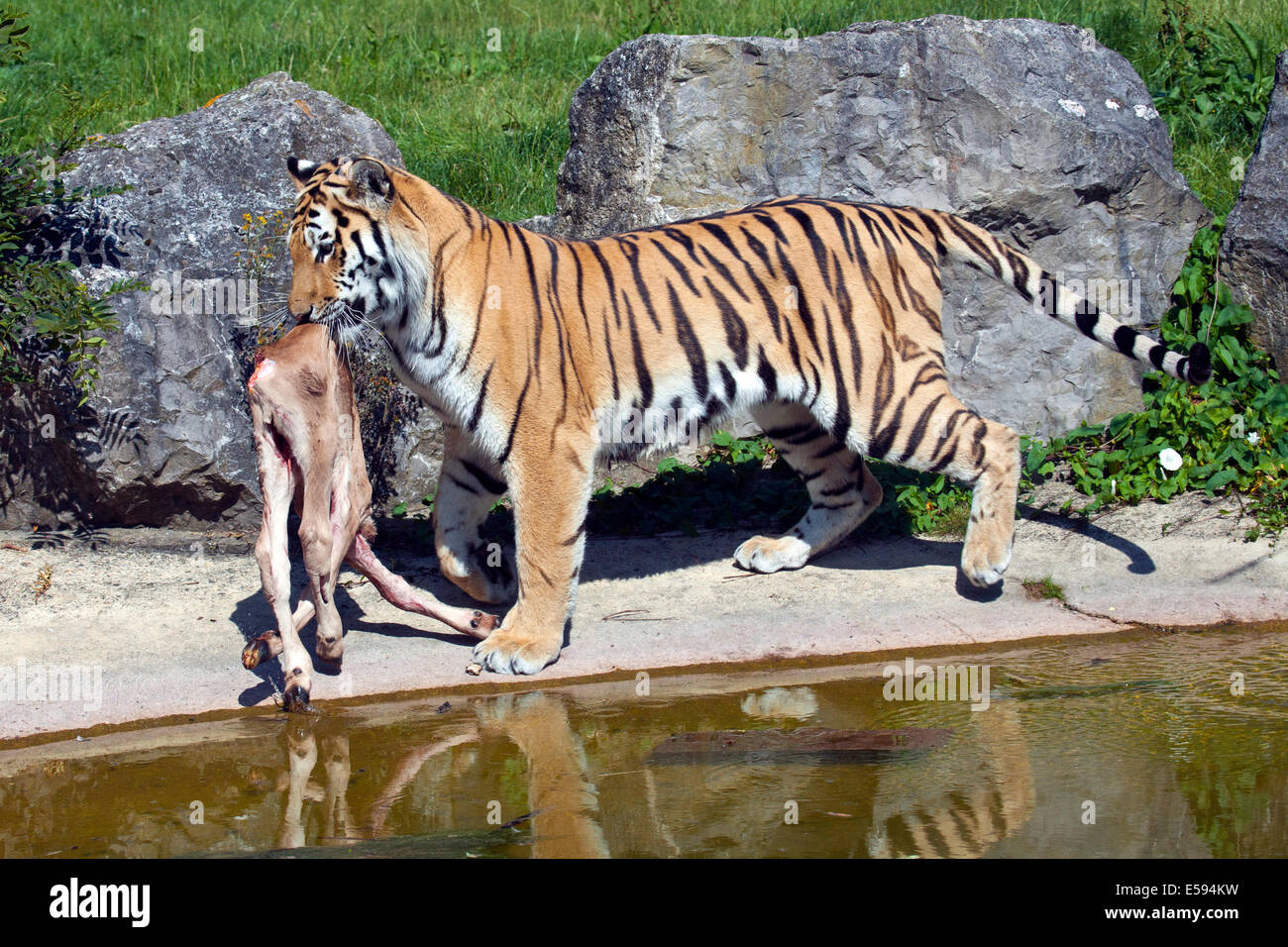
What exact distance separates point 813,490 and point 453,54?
17.7 feet

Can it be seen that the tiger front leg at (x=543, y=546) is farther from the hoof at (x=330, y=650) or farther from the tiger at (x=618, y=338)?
the hoof at (x=330, y=650)

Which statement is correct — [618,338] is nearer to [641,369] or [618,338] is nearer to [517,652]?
[641,369]

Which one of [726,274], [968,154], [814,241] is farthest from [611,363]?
[968,154]

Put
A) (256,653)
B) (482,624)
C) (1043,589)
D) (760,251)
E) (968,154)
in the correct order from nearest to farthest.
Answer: (256,653)
(482,624)
(760,251)
(1043,589)
(968,154)

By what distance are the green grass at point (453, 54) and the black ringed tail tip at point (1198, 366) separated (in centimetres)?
297

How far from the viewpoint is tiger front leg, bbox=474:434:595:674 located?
4.96m

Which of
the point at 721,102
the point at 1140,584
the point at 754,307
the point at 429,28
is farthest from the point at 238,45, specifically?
the point at 1140,584

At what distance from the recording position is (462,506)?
A: 5391 millimetres

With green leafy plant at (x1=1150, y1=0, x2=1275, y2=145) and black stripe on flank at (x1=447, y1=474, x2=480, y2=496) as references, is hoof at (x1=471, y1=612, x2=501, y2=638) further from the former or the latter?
green leafy plant at (x1=1150, y1=0, x2=1275, y2=145)

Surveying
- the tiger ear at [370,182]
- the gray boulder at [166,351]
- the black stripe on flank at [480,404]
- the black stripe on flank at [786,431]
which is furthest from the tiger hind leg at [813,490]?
the tiger ear at [370,182]

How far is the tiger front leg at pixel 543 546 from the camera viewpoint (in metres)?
4.96
